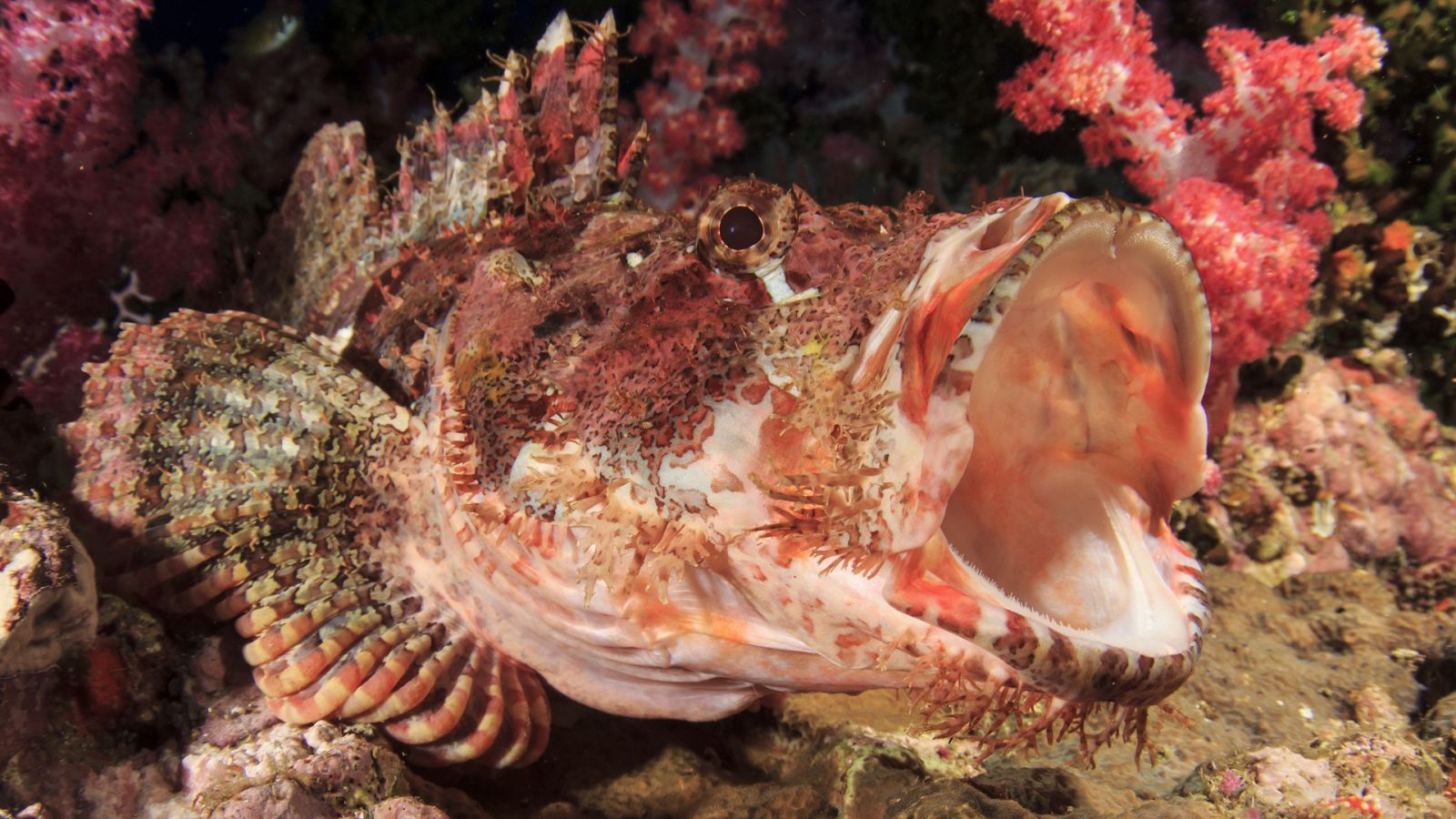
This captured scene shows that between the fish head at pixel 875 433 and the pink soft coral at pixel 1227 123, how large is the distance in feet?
6.85

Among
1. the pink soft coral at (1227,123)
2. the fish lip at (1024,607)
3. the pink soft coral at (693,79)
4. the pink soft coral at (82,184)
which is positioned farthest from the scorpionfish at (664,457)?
the pink soft coral at (1227,123)

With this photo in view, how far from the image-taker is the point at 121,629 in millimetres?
2564

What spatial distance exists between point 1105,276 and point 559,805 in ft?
7.84

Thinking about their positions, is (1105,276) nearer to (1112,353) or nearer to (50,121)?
(1112,353)

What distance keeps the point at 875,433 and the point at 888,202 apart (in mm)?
4208

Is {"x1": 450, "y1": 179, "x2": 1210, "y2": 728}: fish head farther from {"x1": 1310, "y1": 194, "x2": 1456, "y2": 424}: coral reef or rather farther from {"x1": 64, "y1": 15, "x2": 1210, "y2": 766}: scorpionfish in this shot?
{"x1": 1310, "y1": 194, "x2": 1456, "y2": 424}: coral reef

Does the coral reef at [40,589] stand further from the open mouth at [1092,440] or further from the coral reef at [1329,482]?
the coral reef at [1329,482]

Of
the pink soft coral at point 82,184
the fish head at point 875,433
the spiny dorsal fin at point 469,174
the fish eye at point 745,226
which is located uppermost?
the pink soft coral at point 82,184

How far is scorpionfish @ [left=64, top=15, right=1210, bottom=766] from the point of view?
5.93ft

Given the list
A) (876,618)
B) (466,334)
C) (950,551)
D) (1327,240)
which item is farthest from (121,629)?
(1327,240)

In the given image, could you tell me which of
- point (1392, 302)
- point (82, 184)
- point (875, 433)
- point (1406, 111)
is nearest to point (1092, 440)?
point (875, 433)

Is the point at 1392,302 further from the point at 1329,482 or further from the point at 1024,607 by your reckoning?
the point at 1024,607

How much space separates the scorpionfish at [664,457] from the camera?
1.81 meters

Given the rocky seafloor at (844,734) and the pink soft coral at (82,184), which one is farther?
the pink soft coral at (82,184)
